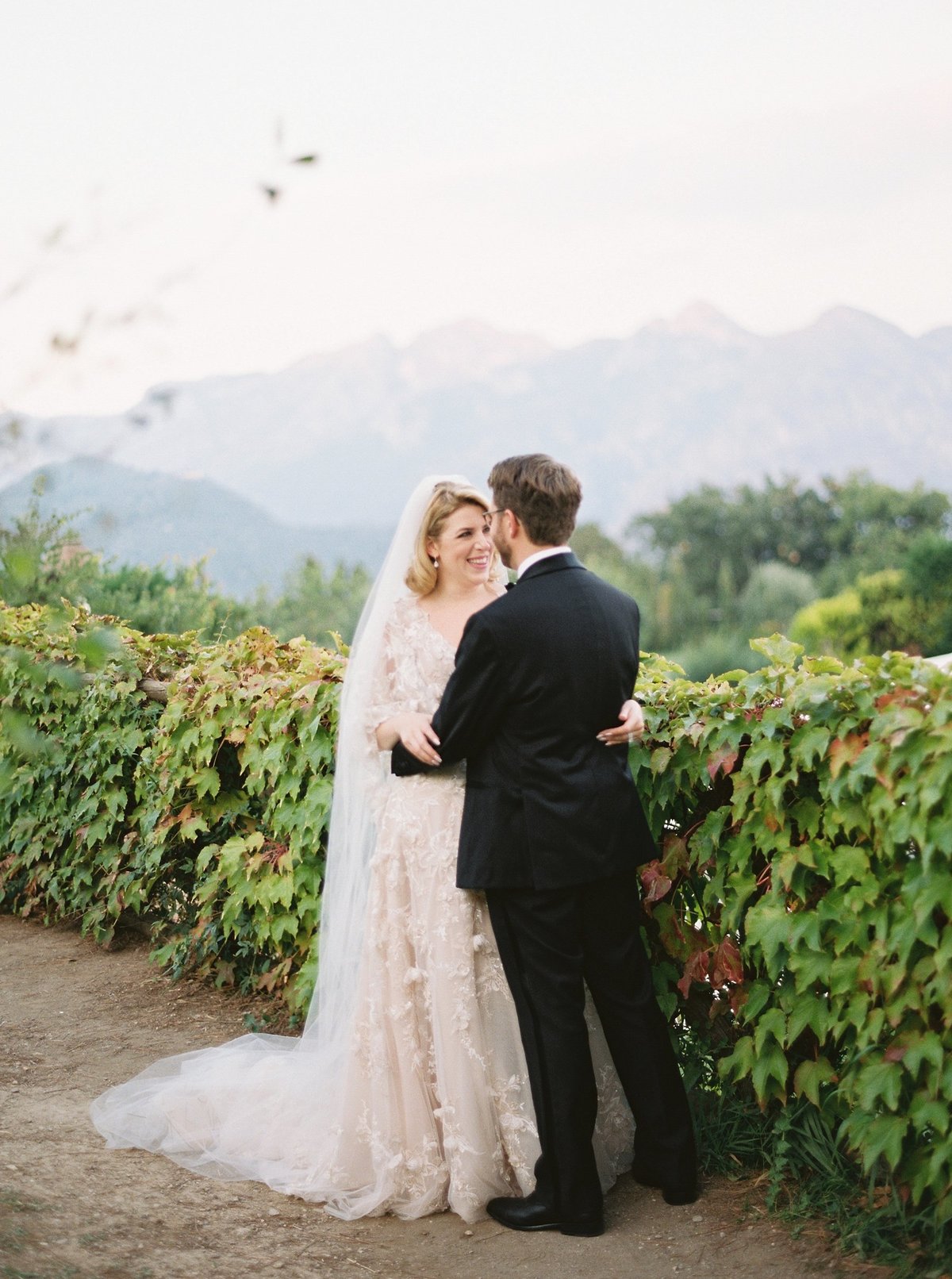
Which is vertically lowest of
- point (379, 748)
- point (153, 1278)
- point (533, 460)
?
point (153, 1278)

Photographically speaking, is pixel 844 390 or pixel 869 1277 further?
pixel 844 390

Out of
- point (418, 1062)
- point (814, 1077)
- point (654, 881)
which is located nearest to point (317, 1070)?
point (418, 1062)

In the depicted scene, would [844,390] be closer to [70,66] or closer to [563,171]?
[563,171]

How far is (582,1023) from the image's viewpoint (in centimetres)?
346

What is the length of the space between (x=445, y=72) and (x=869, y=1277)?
104m

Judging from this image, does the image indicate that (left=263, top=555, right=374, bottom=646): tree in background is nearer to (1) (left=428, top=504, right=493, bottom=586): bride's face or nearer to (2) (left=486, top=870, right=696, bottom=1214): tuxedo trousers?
(1) (left=428, top=504, right=493, bottom=586): bride's face

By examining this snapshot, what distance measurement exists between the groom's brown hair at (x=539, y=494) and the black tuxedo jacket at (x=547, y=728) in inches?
3.4

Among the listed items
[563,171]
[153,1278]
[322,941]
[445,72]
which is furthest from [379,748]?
[563,171]

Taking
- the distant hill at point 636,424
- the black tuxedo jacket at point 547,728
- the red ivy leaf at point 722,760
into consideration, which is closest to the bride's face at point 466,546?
the black tuxedo jacket at point 547,728

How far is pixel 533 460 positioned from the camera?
3.38 metres

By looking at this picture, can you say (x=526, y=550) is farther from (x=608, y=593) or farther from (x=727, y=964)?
(x=727, y=964)

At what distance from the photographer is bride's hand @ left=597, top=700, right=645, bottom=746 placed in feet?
11.2

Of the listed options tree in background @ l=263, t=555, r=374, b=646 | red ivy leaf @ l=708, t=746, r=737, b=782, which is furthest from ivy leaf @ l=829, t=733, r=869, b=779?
tree in background @ l=263, t=555, r=374, b=646

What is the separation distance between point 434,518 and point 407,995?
1.42 metres
